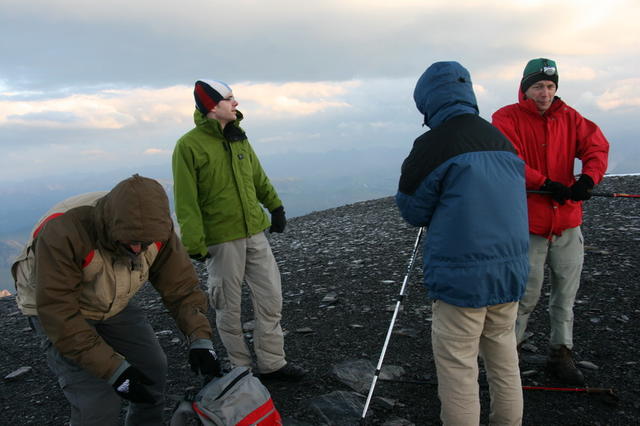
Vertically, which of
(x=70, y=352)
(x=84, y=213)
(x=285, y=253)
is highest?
(x=84, y=213)

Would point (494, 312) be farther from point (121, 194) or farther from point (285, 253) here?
point (285, 253)

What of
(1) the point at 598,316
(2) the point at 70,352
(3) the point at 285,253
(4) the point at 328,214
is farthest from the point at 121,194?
(4) the point at 328,214

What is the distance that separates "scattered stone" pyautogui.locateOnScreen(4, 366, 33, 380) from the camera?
6.23 metres

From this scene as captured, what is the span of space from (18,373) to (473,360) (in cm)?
628

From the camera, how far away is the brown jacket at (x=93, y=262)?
3133mm

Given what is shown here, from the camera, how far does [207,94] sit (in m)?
5.10

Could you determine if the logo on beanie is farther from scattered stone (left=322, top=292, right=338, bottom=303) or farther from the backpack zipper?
scattered stone (left=322, top=292, right=338, bottom=303)

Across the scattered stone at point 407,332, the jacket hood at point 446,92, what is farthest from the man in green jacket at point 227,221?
the jacket hood at point 446,92

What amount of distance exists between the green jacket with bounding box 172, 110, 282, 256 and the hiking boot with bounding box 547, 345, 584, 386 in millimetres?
3736

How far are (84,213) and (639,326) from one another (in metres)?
6.79

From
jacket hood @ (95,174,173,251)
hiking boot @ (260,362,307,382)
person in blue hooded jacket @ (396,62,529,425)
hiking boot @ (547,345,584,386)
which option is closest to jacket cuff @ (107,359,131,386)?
jacket hood @ (95,174,173,251)

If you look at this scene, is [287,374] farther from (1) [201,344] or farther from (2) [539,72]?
(2) [539,72]

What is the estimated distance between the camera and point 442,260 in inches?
140

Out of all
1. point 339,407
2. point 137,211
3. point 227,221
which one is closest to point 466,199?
point 137,211
